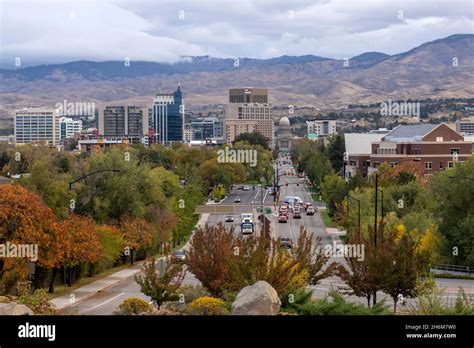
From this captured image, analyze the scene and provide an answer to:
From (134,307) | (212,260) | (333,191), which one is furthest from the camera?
(333,191)

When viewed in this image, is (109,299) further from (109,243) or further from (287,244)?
(287,244)

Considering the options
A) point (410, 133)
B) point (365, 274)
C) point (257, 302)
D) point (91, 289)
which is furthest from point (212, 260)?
point (410, 133)

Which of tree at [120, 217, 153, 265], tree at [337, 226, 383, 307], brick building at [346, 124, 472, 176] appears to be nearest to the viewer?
tree at [337, 226, 383, 307]

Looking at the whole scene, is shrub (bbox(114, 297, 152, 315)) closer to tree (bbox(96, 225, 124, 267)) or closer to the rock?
the rock

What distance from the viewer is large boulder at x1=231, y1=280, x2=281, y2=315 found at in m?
16.8

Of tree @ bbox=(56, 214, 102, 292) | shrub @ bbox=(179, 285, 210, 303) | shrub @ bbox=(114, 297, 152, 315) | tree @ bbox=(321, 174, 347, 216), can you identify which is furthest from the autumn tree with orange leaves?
tree @ bbox=(321, 174, 347, 216)

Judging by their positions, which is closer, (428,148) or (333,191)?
(333,191)

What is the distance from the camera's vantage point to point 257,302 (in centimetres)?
1695

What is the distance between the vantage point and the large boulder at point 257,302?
55.2 feet

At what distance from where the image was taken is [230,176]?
103m

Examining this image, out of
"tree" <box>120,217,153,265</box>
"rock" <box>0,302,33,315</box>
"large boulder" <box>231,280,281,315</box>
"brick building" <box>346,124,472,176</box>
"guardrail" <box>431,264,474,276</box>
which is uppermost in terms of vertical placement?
"brick building" <box>346,124,472,176</box>
